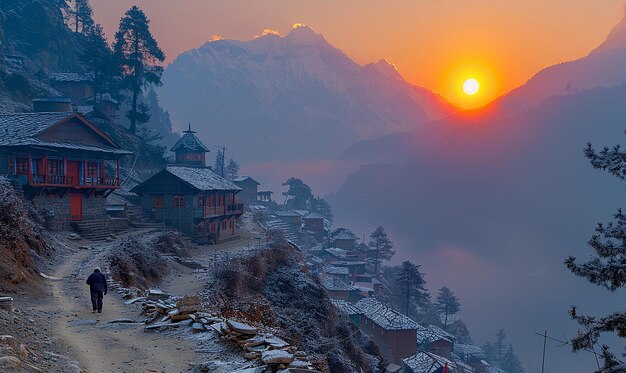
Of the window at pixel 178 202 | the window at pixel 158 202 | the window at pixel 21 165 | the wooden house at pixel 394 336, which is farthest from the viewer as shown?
the wooden house at pixel 394 336

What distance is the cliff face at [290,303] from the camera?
21.7m

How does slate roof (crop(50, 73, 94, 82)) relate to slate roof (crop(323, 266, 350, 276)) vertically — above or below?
above

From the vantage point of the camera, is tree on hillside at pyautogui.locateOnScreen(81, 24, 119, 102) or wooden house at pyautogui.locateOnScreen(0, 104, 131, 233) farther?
tree on hillside at pyautogui.locateOnScreen(81, 24, 119, 102)

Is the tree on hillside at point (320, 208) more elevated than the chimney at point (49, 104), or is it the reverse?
the chimney at point (49, 104)

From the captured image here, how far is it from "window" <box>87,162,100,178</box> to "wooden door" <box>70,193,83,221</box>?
9.18 ft

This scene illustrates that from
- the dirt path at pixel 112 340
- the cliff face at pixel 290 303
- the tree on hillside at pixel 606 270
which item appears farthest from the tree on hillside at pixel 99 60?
the tree on hillside at pixel 606 270

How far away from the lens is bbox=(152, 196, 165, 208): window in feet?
138

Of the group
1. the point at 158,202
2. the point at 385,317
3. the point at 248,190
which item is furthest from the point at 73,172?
the point at 248,190

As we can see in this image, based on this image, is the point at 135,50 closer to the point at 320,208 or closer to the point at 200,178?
the point at 200,178

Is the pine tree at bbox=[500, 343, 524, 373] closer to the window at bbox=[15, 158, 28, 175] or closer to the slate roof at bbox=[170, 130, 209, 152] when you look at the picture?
the slate roof at bbox=[170, 130, 209, 152]

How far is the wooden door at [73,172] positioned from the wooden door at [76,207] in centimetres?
103

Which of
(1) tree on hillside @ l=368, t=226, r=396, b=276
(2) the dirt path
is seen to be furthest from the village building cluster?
(2) the dirt path

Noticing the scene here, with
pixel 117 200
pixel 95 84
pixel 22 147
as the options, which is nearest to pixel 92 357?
pixel 22 147

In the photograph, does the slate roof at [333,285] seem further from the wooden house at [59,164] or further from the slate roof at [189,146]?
the wooden house at [59,164]
